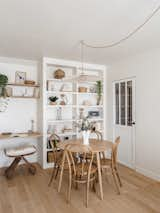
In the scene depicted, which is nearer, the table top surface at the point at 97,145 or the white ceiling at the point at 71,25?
the white ceiling at the point at 71,25

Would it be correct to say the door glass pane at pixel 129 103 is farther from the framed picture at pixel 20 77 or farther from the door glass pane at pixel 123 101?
the framed picture at pixel 20 77

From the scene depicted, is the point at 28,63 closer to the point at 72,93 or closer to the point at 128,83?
the point at 72,93

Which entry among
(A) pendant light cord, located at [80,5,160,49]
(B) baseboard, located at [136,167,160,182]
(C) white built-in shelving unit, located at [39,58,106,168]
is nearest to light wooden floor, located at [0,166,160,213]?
(B) baseboard, located at [136,167,160,182]

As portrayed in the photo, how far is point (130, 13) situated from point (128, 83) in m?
2.04

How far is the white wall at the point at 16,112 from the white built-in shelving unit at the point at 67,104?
0.42m

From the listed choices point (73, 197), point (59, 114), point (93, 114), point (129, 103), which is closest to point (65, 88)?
point (59, 114)

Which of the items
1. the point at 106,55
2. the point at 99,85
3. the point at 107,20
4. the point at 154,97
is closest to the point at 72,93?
the point at 99,85

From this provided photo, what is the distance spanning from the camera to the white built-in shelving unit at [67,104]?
3.75m

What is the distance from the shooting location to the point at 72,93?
411cm

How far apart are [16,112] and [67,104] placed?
1.26 meters

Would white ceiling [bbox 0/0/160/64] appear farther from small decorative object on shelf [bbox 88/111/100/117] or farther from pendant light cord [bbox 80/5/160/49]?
small decorative object on shelf [bbox 88/111/100/117]

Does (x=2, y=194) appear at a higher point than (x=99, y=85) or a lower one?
lower

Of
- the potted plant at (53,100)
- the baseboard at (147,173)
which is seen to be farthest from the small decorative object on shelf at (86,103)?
the baseboard at (147,173)

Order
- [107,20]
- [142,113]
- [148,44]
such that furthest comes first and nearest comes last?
1. [142,113]
2. [148,44]
3. [107,20]
